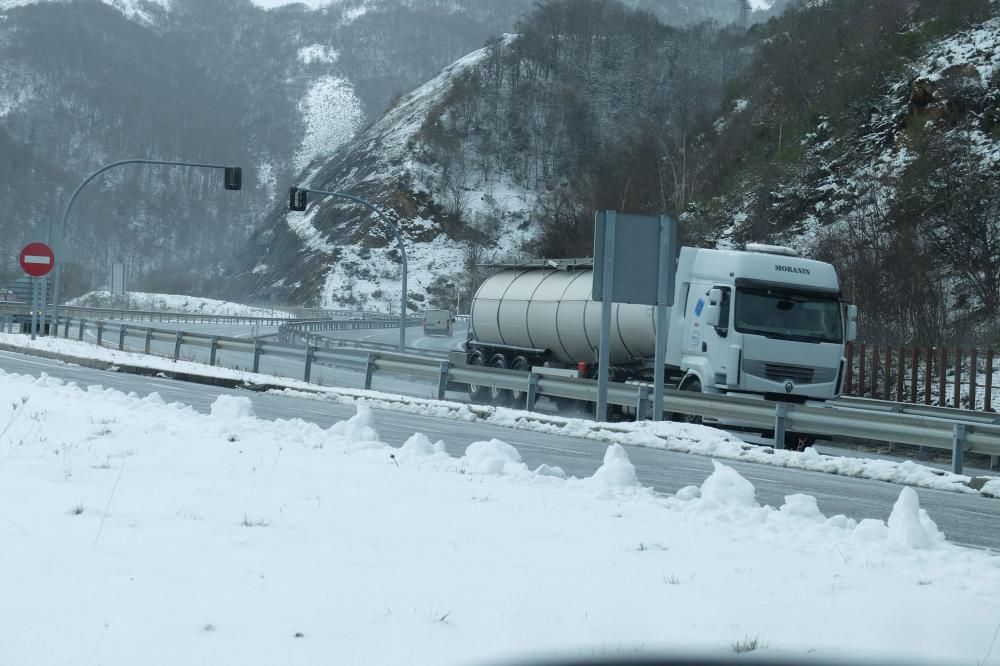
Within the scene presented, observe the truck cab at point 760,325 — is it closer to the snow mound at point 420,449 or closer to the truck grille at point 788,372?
the truck grille at point 788,372

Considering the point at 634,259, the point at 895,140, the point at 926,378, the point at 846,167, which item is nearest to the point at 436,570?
the point at 634,259

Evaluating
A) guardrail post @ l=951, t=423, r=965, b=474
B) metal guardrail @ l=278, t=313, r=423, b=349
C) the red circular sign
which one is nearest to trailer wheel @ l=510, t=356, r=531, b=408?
guardrail post @ l=951, t=423, r=965, b=474

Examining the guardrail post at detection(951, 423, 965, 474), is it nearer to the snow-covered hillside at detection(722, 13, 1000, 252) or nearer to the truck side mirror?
the truck side mirror

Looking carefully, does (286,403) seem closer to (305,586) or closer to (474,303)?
(474,303)

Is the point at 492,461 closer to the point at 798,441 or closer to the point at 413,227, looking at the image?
the point at 798,441

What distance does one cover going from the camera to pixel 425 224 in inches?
4510

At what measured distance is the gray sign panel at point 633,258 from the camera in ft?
54.5

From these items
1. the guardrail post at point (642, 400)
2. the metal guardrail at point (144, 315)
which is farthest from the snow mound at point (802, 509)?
the metal guardrail at point (144, 315)

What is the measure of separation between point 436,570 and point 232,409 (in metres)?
8.65

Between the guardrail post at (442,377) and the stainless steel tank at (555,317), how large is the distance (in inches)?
109

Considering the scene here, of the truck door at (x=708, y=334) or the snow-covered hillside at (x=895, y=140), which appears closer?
the truck door at (x=708, y=334)

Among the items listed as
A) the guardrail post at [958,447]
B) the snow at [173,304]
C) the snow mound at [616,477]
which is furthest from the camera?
the snow at [173,304]

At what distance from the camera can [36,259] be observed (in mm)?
32281

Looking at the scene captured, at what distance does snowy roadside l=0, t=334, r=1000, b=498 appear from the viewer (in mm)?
13523
